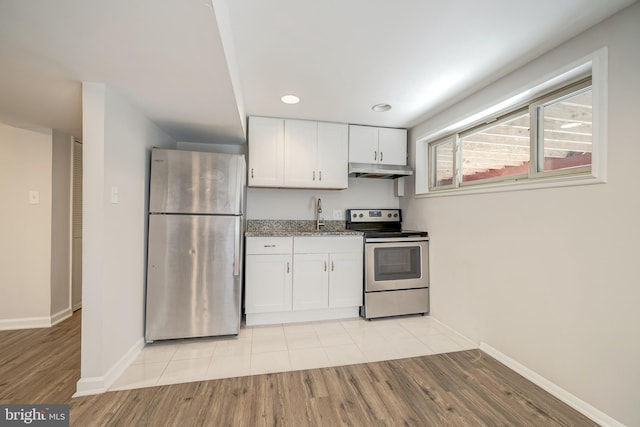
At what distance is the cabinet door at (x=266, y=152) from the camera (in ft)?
9.53

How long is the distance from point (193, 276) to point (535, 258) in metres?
2.63

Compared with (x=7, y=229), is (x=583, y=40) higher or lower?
higher

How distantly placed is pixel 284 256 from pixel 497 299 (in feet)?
6.23

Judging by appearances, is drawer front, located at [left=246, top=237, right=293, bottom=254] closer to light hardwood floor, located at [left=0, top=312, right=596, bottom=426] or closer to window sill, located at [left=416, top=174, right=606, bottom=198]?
light hardwood floor, located at [left=0, top=312, right=596, bottom=426]

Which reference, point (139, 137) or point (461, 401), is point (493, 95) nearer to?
point (461, 401)

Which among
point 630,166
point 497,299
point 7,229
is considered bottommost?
point 497,299

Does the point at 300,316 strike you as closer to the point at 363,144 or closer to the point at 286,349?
the point at 286,349

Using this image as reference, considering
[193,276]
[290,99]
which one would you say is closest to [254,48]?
[290,99]

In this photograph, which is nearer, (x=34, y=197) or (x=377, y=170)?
(x=34, y=197)

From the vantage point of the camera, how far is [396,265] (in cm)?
296

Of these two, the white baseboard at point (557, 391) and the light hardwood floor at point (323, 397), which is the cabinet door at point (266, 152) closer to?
the light hardwood floor at point (323, 397)

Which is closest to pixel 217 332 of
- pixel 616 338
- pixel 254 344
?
pixel 254 344

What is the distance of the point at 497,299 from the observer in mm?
2129

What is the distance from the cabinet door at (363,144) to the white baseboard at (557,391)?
7.19 ft
